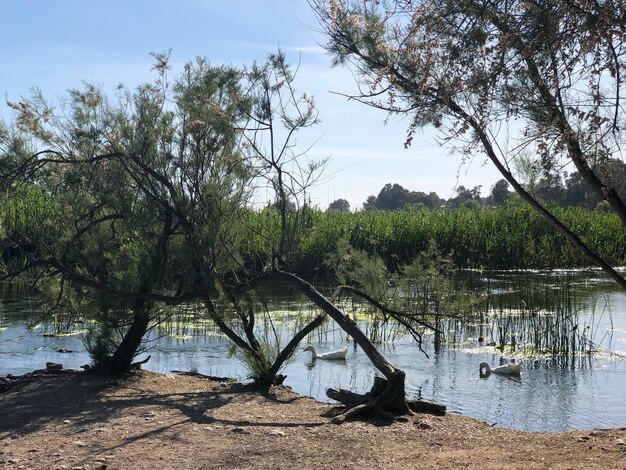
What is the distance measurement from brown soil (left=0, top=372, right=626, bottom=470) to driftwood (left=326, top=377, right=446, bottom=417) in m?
0.17

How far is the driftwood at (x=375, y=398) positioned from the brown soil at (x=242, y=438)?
17cm

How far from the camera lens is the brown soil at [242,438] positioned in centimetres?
579

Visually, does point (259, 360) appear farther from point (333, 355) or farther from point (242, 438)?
point (333, 355)

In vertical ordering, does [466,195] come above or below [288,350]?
above

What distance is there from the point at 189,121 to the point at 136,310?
213 centimetres

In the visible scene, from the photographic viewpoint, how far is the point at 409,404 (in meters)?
7.63

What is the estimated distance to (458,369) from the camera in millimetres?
12133

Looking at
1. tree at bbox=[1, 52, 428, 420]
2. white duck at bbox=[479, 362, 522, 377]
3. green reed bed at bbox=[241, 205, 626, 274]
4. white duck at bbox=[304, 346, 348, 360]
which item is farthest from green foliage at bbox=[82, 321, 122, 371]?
green reed bed at bbox=[241, 205, 626, 274]

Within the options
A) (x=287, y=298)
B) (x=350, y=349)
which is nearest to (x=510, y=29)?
(x=350, y=349)

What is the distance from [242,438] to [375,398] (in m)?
1.46

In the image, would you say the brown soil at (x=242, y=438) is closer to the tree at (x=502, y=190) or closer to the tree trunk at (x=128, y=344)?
the tree trunk at (x=128, y=344)

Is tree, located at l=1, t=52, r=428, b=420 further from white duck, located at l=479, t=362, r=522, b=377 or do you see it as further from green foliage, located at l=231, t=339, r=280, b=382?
→ white duck, located at l=479, t=362, r=522, b=377

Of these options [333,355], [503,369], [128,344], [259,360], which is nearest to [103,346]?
[128,344]

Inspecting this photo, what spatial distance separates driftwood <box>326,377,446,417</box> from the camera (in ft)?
24.6
